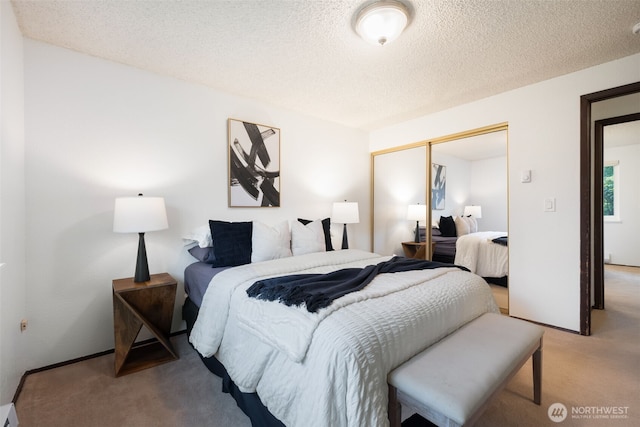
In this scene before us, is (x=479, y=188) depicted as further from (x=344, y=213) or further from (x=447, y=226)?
(x=344, y=213)

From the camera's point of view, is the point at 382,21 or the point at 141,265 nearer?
the point at 382,21

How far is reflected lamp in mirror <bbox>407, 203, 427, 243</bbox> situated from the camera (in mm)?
3654

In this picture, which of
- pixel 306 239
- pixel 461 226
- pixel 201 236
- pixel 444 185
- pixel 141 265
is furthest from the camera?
pixel 444 185

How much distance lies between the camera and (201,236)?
254 cm

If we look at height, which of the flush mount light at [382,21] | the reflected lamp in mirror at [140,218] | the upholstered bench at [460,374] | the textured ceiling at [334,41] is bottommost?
Answer: the upholstered bench at [460,374]

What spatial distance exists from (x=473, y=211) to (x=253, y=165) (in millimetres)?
2608

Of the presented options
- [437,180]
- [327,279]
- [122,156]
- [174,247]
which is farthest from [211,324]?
[437,180]

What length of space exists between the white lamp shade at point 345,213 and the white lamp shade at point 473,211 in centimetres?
133

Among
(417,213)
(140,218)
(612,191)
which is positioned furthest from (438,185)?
(612,191)

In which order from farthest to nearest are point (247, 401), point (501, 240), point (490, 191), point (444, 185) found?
point (444, 185), point (490, 191), point (501, 240), point (247, 401)

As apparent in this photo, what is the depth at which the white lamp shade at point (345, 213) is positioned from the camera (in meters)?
3.63

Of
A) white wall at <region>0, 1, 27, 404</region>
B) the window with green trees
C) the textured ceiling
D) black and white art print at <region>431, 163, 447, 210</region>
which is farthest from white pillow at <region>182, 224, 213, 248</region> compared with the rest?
the window with green trees

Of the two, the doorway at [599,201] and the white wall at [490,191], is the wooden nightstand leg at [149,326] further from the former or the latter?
the doorway at [599,201]

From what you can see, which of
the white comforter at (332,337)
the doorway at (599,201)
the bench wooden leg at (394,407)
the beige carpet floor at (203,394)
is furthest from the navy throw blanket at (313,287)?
the doorway at (599,201)
